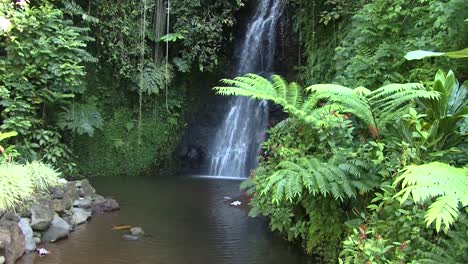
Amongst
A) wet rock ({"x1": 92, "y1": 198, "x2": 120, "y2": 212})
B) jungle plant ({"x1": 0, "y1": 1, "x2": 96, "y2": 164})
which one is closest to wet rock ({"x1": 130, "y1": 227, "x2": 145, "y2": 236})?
wet rock ({"x1": 92, "y1": 198, "x2": 120, "y2": 212})

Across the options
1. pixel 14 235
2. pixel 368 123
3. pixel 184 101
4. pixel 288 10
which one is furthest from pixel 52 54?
pixel 368 123

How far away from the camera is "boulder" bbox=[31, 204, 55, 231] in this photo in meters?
5.64

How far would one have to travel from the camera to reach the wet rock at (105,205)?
723 cm

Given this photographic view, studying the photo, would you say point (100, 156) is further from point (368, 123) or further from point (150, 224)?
point (368, 123)

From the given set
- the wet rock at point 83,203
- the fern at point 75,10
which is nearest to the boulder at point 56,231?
the wet rock at point 83,203

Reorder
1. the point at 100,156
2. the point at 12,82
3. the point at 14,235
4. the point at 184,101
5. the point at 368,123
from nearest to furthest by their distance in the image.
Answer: the point at 368,123 < the point at 14,235 < the point at 12,82 < the point at 100,156 < the point at 184,101

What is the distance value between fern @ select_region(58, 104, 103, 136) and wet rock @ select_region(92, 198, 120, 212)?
127 inches

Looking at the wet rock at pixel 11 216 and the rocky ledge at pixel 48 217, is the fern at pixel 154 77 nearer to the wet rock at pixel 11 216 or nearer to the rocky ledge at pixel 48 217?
the rocky ledge at pixel 48 217

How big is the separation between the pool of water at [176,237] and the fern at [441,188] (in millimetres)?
2319

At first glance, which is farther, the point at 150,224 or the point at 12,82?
the point at 12,82

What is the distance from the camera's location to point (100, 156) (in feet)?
37.5

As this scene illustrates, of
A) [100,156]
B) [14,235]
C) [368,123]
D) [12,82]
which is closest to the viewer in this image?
[368,123]

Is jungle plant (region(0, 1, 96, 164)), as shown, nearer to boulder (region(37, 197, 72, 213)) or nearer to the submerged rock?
the submerged rock

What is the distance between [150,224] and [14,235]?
6.22 ft
